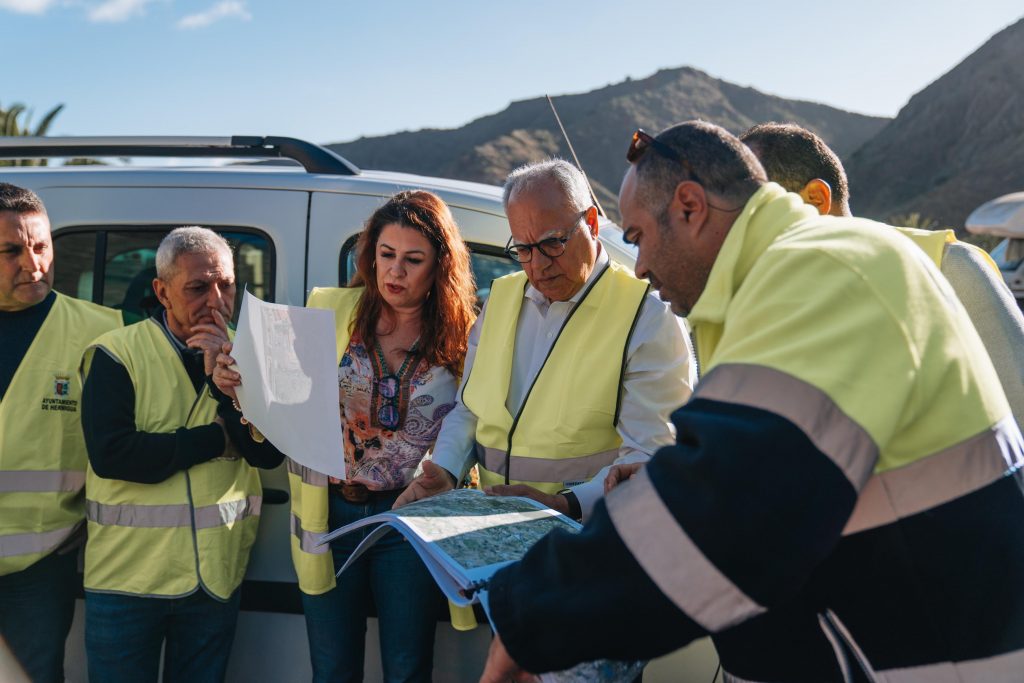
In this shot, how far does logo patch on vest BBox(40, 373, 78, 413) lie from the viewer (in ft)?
9.45

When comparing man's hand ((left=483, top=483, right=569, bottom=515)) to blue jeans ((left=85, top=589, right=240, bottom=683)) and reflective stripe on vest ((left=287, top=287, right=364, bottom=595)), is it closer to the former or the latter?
reflective stripe on vest ((left=287, top=287, right=364, bottom=595))

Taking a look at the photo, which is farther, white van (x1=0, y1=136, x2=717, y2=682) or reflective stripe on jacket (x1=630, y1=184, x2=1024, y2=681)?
white van (x1=0, y1=136, x2=717, y2=682)

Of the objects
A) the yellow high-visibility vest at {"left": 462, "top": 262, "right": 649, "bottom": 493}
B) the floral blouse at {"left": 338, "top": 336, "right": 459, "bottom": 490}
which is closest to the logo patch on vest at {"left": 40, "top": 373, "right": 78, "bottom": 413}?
the floral blouse at {"left": 338, "top": 336, "right": 459, "bottom": 490}

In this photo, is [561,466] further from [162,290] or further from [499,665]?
[162,290]

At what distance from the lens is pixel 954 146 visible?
40.8 metres

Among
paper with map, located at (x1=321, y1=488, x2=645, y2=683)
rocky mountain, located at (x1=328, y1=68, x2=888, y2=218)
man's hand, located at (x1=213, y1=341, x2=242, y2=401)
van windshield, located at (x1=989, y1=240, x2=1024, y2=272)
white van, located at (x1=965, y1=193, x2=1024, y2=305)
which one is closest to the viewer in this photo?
paper with map, located at (x1=321, y1=488, x2=645, y2=683)

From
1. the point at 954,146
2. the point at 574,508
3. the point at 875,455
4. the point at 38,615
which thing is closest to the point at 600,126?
the point at 954,146

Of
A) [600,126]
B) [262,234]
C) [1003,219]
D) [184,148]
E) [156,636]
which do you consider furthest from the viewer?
[600,126]

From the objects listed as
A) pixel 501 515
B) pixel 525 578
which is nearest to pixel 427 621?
pixel 501 515

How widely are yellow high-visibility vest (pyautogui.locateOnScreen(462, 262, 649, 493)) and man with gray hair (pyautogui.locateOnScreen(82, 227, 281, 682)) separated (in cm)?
84

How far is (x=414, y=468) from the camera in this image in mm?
2746

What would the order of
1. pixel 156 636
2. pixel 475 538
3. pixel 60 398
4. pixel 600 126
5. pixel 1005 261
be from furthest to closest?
pixel 600 126
pixel 1005 261
pixel 60 398
pixel 156 636
pixel 475 538

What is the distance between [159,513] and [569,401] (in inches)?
53.5

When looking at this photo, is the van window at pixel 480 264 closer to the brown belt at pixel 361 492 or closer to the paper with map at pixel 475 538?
the brown belt at pixel 361 492
